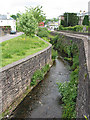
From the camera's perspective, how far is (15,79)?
10.1 meters

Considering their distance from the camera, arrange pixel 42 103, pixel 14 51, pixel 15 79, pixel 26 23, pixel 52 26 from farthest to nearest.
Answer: pixel 52 26 < pixel 26 23 < pixel 14 51 < pixel 42 103 < pixel 15 79

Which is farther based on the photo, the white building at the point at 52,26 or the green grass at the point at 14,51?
the white building at the point at 52,26

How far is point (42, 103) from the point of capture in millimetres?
10539

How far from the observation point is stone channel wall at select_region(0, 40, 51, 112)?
29.0 ft

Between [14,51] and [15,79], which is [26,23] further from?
[15,79]

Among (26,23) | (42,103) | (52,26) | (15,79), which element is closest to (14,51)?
Answer: (15,79)

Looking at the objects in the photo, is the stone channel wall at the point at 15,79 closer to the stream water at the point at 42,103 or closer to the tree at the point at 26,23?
the stream water at the point at 42,103

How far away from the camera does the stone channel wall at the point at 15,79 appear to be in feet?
29.0

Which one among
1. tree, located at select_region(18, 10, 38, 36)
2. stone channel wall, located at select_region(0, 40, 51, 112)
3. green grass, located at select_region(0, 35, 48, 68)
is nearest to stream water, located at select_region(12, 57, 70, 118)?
stone channel wall, located at select_region(0, 40, 51, 112)

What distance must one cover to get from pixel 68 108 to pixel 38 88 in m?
4.52

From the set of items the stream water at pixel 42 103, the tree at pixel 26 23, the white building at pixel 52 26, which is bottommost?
the stream water at pixel 42 103

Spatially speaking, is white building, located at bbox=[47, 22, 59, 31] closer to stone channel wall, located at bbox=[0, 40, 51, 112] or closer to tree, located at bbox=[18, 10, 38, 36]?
tree, located at bbox=[18, 10, 38, 36]

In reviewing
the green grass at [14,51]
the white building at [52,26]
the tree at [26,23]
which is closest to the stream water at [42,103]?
the green grass at [14,51]

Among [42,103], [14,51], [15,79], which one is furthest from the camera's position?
[14,51]
